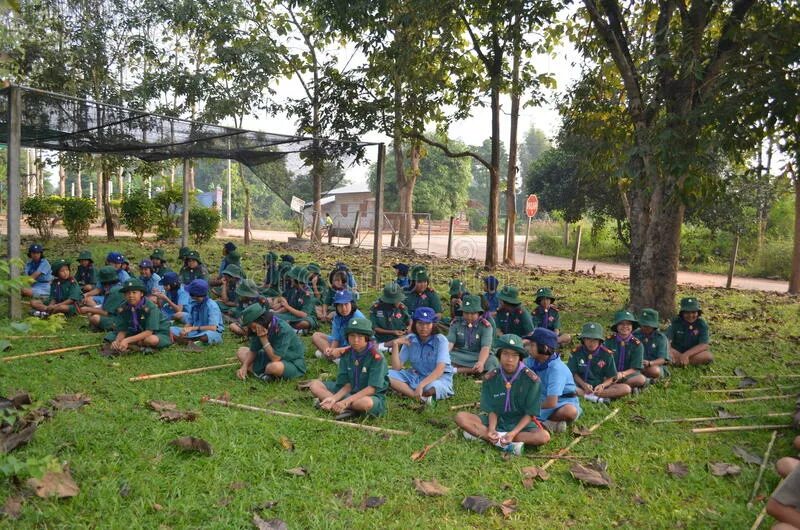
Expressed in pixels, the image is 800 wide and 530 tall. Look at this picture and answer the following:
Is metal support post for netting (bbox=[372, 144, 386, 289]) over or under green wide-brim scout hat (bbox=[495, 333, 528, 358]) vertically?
over

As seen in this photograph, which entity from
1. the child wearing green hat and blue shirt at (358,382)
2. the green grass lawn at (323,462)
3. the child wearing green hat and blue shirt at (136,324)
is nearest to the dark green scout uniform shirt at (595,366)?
the green grass lawn at (323,462)

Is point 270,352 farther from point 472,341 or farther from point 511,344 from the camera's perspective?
point 511,344

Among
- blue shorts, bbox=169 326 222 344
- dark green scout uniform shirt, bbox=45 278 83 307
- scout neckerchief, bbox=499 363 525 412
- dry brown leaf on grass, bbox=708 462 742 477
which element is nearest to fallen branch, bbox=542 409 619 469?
scout neckerchief, bbox=499 363 525 412

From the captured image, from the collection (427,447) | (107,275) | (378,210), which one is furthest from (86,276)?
(427,447)

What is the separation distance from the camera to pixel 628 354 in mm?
6926

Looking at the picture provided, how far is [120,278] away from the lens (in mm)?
10328

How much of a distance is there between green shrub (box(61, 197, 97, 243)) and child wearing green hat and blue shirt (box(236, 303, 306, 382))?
43.7 feet

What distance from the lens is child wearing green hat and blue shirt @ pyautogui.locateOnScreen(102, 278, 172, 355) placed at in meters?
7.81

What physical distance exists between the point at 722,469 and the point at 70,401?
19.0ft

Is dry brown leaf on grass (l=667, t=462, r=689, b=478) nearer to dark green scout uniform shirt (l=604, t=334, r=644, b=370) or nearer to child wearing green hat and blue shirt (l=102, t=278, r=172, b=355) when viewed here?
dark green scout uniform shirt (l=604, t=334, r=644, b=370)

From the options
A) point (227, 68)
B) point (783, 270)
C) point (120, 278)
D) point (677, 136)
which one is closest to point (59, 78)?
point (227, 68)

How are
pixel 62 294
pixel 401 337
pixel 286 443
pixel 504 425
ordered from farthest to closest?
pixel 62 294
pixel 401 337
pixel 504 425
pixel 286 443

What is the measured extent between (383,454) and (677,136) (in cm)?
558

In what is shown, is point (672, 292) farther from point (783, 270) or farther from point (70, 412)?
point (783, 270)
